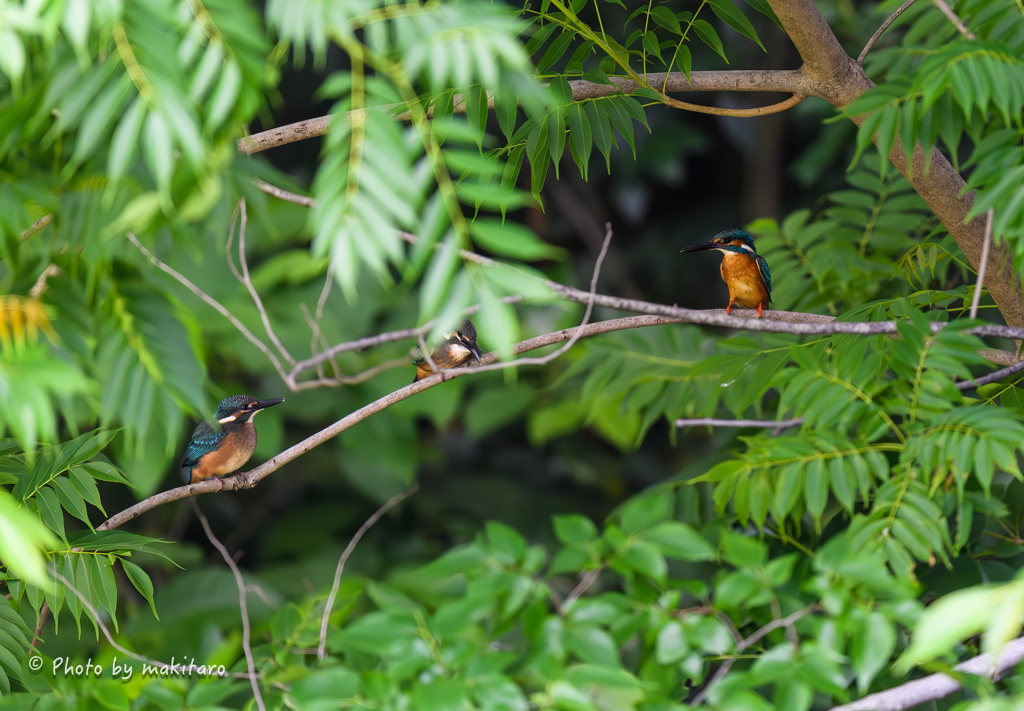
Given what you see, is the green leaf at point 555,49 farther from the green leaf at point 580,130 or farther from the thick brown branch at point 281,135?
the thick brown branch at point 281,135

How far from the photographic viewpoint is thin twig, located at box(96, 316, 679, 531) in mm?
1719

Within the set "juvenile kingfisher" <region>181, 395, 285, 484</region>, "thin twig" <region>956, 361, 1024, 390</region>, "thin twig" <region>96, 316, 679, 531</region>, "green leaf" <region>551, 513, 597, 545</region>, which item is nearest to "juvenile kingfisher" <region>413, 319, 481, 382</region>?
"thin twig" <region>96, 316, 679, 531</region>

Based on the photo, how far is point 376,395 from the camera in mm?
4969

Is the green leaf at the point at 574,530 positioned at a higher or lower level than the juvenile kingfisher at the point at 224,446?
higher

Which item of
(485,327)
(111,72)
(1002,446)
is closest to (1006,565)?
(1002,446)

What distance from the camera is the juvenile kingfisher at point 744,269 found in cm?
262

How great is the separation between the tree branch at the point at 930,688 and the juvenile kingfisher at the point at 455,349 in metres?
1.49

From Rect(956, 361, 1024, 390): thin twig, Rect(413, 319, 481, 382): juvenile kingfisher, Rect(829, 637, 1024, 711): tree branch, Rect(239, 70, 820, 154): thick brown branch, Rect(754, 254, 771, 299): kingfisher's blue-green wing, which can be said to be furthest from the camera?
Rect(754, 254, 771, 299): kingfisher's blue-green wing

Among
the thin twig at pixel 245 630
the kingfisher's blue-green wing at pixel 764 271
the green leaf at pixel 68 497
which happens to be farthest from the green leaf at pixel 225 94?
the kingfisher's blue-green wing at pixel 764 271

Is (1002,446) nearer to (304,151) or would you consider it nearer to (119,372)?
(119,372)

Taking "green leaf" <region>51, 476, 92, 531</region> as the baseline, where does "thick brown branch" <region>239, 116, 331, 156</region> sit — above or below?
above

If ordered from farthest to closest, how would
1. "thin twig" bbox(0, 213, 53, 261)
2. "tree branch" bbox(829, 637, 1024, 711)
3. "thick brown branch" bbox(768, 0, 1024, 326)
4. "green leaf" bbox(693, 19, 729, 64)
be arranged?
1. "green leaf" bbox(693, 19, 729, 64)
2. "thick brown branch" bbox(768, 0, 1024, 326)
3. "thin twig" bbox(0, 213, 53, 261)
4. "tree branch" bbox(829, 637, 1024, 711)

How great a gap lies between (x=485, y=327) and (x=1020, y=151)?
112 centimetres

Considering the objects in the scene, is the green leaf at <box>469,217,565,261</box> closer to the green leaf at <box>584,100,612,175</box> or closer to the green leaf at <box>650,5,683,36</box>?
the green leaf at <box>584,100,612,175</box>
